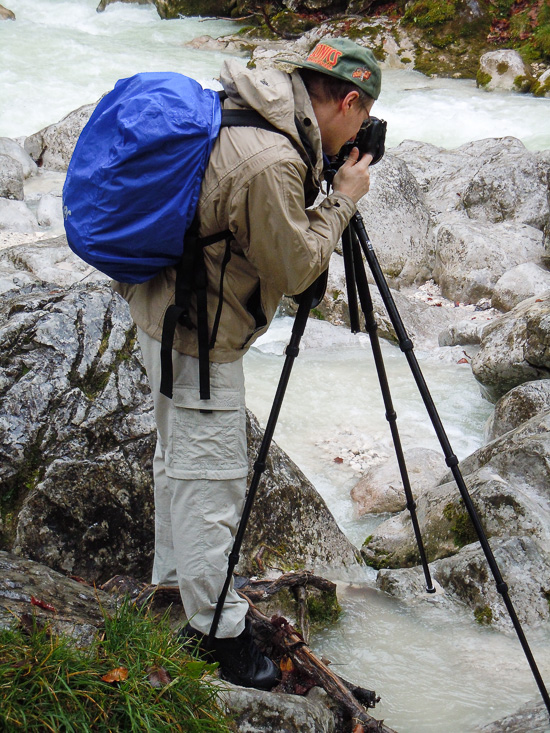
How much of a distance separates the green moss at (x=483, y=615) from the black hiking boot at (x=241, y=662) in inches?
51.1

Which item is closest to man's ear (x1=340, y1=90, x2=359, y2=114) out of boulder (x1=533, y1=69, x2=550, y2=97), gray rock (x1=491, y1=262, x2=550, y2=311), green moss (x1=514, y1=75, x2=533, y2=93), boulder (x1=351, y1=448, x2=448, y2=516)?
boulder (x1=351, y1=448, x2=448, y2=516)

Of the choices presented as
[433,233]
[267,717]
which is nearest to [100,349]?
[267,717]

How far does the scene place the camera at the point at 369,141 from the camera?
2531 millimetres

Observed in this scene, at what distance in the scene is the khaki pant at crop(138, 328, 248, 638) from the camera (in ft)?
7.80

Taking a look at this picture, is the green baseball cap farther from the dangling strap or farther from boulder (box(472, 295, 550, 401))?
boulder (box(472, 295, 550, 401))

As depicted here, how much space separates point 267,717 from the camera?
2.28 m

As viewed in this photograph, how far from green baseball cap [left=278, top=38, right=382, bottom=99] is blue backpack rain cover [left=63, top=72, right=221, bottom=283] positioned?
1.14 feet

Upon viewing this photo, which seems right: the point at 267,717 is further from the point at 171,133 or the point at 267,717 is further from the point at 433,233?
the point at 433,233

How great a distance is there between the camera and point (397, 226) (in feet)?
35.2

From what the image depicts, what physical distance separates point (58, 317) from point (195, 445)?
1.69 meters

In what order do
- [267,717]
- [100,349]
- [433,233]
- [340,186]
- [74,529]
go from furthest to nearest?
[433,233] → [100,349] → [74,529] → [340,186] → [267,717]

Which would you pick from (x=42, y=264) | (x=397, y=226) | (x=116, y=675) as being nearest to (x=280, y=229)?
(x=116, y=675)

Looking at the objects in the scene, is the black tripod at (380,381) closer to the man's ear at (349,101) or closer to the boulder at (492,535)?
the man's ear at (349,101)

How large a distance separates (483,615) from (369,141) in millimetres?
2272
